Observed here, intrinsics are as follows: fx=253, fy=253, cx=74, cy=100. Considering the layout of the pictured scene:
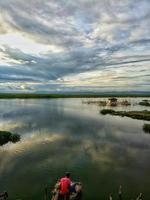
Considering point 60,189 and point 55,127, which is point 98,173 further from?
point 55,127

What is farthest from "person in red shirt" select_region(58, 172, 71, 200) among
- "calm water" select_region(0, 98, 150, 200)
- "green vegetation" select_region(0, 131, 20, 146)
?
"green vegetation" select_region(0, 131, 20, 146)

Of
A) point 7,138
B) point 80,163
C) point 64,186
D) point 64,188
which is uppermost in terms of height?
point 64,186

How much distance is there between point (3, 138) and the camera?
129 ft

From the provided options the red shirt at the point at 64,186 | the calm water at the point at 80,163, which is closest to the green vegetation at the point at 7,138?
the calm water at the point at 80,163

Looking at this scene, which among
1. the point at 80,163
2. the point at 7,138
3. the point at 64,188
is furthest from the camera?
the point at 7,138

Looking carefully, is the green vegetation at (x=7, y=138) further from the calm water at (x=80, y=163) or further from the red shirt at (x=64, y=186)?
the red shirt at (x=64, y=186)

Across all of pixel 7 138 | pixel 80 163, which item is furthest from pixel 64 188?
pixel 7 138

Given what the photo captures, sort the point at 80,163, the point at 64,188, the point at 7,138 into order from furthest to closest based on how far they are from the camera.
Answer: the point at 7,138 < the point at 80,163 < the point at 64,188

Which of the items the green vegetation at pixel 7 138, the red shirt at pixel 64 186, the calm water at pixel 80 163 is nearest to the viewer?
the red shirt at pixel 64 186

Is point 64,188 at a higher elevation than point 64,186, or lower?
lower

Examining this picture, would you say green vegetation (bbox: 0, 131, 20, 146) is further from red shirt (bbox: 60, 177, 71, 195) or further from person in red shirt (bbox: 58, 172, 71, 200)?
red shirt (bbox: 60, 177, 71, 195)

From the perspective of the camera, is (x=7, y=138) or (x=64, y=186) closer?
(x=64, y=186)

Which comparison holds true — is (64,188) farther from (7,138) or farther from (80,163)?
(7,138)

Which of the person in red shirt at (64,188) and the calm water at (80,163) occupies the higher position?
the person in red shirt at (64,188)
